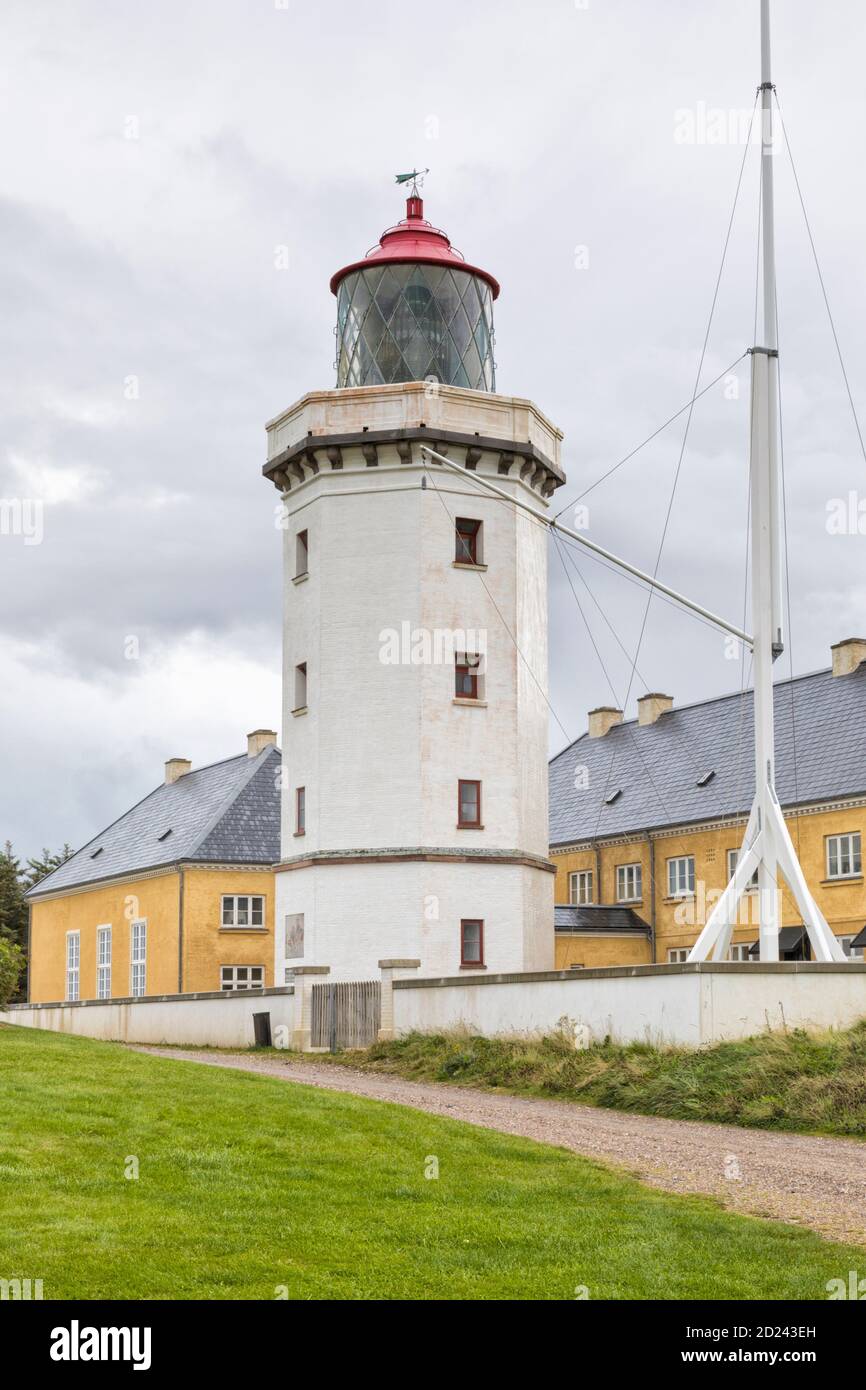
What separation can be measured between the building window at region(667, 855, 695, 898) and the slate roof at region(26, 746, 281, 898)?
41.4 ft

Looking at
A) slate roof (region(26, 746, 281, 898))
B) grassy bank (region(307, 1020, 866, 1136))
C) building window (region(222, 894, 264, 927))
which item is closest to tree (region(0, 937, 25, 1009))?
grassy bank (region(307, 1020, 866, 1136))

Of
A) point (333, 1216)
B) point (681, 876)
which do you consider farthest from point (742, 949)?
point (333, 1216)

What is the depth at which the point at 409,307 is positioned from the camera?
109 feet

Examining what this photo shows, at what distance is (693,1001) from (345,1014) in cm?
1012

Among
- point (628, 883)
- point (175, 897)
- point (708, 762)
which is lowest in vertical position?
point (175, 897)

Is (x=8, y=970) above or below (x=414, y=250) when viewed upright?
below

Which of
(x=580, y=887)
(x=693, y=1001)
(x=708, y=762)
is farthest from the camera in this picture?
(x=580, y=887)

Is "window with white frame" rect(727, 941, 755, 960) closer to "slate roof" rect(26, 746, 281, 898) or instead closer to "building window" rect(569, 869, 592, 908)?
"building window" rect(569, 869, 592, 908)

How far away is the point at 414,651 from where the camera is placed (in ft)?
106

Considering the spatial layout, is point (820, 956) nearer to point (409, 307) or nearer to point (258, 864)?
point (409, 307)

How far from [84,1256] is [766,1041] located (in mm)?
13764

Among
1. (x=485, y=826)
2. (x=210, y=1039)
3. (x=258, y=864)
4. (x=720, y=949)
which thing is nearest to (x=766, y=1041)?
(x=720, y=949)

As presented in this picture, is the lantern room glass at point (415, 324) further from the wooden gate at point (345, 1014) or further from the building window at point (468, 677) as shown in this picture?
the wooden gate at point (345, 1014)

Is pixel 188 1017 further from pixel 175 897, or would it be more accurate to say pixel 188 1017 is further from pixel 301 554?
pixel 175 897
